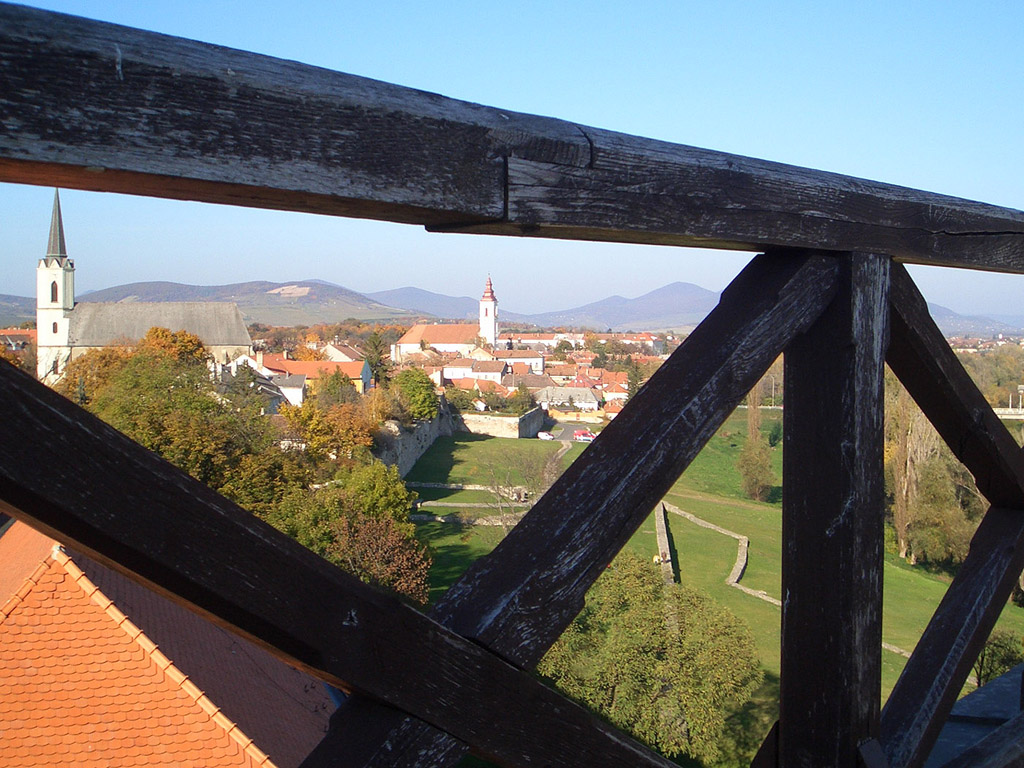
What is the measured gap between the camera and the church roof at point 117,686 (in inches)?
161

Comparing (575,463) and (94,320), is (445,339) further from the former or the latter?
(575,463)

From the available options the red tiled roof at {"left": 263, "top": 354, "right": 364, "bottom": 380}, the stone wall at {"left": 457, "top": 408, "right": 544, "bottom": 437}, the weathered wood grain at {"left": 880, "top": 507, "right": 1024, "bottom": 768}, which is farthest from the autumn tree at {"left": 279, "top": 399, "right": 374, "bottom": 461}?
the weathered wood grain at {"left": 880, "top": 507, "right": 1024, "bottom": 768}

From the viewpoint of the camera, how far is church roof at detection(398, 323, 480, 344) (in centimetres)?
7811

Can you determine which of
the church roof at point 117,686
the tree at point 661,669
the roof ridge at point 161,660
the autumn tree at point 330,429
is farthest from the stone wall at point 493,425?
the roof ridge at point 161,660

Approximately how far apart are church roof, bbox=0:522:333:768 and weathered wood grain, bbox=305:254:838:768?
3.81m

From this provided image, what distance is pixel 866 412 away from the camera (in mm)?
949

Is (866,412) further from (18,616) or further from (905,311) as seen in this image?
(18,616)

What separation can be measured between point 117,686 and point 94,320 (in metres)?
40.4

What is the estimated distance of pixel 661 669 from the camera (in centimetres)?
1091

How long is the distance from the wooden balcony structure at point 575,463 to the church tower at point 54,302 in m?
41.2

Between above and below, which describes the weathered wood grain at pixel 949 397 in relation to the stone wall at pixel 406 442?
above

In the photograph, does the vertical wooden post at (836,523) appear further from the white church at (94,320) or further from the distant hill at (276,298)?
the distant hill at (276,298)

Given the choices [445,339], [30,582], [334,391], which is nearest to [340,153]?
[30,582]

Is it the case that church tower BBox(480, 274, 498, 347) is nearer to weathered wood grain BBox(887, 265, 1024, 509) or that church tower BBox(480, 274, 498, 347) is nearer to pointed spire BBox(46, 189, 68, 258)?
pointed spire BBox(46, 189, 68, 258)
